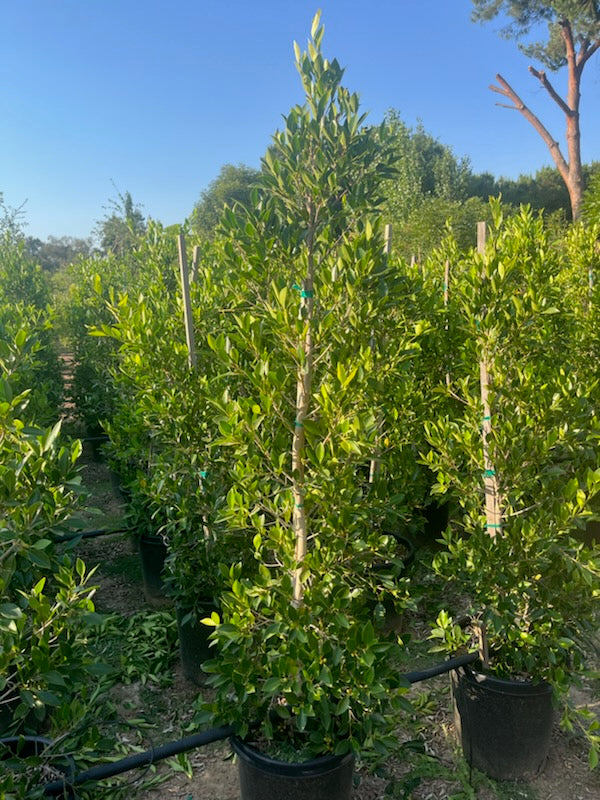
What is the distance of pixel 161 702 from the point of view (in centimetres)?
333

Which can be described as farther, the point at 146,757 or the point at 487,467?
the point at 487,467

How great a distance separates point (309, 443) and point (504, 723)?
1628 mm

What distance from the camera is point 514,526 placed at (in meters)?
2.65

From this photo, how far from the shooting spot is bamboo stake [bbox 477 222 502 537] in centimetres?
275

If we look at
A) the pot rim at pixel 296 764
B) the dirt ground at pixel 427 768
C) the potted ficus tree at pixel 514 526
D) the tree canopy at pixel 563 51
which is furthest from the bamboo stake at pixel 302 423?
the tree canopy at pixel 563 51

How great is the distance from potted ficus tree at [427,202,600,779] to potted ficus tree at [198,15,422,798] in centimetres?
68

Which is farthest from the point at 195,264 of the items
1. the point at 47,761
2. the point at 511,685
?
the point at 511,685

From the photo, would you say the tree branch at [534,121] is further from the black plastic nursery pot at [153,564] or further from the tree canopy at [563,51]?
the black plastic nursery pot at [153,564]

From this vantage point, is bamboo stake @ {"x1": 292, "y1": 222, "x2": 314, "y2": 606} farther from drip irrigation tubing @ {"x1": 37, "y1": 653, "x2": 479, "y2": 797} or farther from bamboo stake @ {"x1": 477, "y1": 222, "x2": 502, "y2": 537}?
bamboo stake @ {"x1": 477, "y1": 222, "x2": 502, "y2": 537}

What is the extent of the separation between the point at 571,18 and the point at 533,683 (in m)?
24.3

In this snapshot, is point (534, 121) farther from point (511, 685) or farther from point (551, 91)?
point (511, 685)

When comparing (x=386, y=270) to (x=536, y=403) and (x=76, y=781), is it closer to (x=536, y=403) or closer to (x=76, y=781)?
(x=536, y=403)

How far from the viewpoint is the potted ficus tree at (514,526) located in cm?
256

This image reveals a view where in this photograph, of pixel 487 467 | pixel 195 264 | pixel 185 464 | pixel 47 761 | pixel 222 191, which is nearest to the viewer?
pixel 47 761
